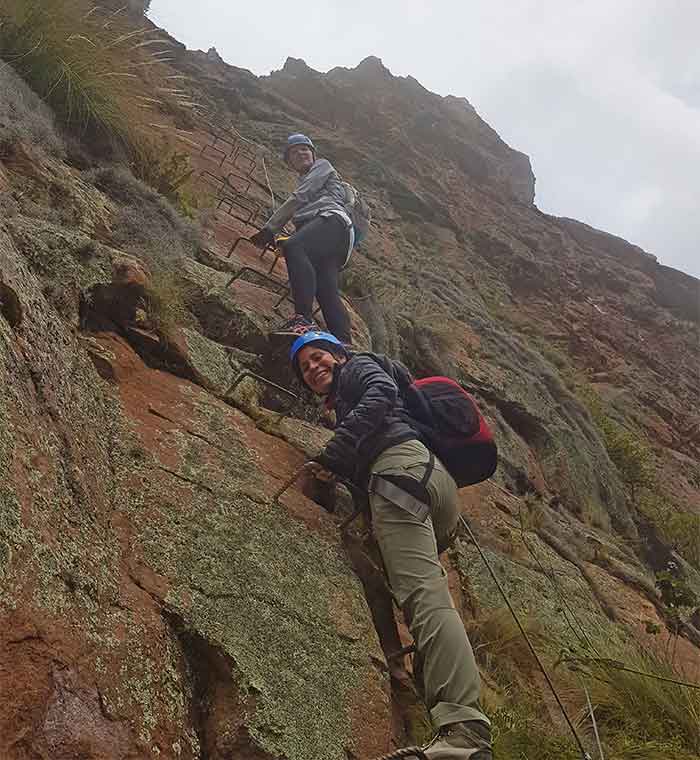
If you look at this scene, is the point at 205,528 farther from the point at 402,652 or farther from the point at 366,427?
the point at 402,652

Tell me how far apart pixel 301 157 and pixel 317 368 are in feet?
10.3

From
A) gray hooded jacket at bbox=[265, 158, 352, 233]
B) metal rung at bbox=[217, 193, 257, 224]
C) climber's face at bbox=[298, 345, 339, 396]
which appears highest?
gray hooded jacket at bbox=[265, 158, 352, 233]

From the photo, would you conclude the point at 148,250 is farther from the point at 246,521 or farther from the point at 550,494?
the point at 550,494

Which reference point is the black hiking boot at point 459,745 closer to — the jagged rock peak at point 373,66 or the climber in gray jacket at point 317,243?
the climber in gray jacket at point 317,243

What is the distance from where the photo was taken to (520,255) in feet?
67.7

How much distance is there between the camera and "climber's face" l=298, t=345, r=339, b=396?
397 cm

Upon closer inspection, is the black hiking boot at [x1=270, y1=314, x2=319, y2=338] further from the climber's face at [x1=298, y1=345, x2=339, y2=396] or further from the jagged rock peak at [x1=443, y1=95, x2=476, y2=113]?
the jagged rock peak at [x1=443, y1=95, x2=476, y2=113]

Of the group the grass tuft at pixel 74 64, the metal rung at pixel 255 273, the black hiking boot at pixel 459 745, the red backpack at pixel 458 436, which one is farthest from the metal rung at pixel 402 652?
the grass tuft at pixel 74 64

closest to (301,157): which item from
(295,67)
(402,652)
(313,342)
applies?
(313,342)

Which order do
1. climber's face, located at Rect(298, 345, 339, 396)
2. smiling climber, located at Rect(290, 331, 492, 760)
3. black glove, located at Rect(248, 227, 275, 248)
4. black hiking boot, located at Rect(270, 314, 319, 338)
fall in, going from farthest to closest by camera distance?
black glove, located at Rect(248, 227, 275, 248), black hiking boot, located at Rect(270, 314, 319, 338), climber's face, located at Rect(298, 345, 339, 396), smiling climber, located at Rect(290, 331, 492, 760)

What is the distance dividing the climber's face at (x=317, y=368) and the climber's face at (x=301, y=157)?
2.95m

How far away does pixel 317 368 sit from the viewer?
4.00 meters

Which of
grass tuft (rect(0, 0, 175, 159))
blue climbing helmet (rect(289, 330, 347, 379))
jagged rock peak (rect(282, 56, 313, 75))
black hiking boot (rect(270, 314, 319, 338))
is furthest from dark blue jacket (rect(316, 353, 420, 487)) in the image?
jagged rock peak (rect(282, 56, 313, 75))

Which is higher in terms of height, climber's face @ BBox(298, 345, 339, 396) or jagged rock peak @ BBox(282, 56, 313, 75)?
jagged rock peak @ BBox(282, 56, 313, 75)
